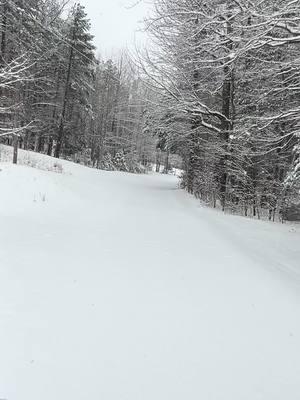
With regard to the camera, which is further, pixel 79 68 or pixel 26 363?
pixel 79 68

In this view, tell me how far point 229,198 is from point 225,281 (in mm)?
9201

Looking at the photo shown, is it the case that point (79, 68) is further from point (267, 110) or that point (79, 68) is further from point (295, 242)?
point (295, 242)

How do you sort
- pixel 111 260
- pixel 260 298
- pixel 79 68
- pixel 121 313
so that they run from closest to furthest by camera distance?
pixel 121 313 < pixel 260 298 < pixel 111 260 < pixel 79 68

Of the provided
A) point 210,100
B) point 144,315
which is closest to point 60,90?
point 210,100

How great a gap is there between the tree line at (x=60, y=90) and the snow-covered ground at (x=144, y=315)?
4.35 metres

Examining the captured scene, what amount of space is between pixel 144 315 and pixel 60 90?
103ft

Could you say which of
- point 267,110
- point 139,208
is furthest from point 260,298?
point 267,110

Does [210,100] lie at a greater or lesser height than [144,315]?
greater

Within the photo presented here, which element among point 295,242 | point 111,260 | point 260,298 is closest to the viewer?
point 260,298

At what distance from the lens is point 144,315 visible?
3.64 meters

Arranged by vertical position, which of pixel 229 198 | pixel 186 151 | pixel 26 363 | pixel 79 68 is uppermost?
pixel 79 68

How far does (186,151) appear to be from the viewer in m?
18.6

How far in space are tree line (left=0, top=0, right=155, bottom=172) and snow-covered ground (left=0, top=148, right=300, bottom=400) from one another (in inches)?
171

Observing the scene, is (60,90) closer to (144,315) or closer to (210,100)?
(210,100)
